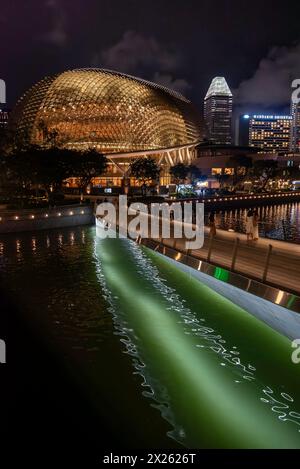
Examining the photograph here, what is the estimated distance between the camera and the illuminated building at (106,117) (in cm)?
7931

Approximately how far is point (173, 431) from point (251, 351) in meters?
3.72

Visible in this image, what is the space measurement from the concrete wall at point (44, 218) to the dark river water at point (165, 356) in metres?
11.2

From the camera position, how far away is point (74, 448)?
6.97 m

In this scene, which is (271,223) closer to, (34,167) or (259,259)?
(34,167)

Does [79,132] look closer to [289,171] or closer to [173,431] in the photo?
[289,171]

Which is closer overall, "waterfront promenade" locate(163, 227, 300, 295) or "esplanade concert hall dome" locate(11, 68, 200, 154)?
"waterfront promenade" locate(163, 227, 300, 295)

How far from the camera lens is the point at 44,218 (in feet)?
101

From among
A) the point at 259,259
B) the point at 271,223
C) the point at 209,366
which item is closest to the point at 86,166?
the point at 271,223

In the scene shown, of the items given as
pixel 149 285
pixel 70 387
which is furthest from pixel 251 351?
pixel 149 285

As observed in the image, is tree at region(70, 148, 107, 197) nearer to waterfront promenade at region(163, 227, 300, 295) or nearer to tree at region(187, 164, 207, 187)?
tree at region(187, 164, 207, 187)

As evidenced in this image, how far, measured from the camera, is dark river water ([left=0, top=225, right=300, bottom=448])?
759 cm

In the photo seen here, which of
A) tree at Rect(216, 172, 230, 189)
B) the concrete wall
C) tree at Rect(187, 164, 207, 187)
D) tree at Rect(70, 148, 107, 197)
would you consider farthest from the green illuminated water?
tree at Rect(216, 172, 230, 189)

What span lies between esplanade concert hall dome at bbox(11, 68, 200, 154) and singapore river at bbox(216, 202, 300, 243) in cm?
3657

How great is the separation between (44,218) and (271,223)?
20.3m
